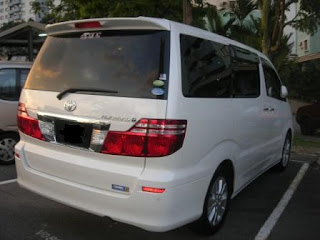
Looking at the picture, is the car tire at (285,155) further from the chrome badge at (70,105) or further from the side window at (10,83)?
the chrome badge at (70,105)

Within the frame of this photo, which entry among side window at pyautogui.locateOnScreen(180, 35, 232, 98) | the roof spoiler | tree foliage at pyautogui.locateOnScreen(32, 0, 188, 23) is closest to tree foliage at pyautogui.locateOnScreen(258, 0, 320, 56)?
tree foliage at pyautogui.locateOnScreen(32, 0, 188, 23)

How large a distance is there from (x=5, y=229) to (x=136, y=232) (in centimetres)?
126

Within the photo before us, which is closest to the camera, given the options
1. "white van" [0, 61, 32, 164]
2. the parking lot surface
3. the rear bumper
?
the rear bumper

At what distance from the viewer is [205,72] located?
14.3 ft

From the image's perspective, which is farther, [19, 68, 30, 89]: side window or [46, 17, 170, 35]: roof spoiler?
[19, 68, 30, 89]: side window

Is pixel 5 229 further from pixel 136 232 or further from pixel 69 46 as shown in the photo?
pixel 69 46

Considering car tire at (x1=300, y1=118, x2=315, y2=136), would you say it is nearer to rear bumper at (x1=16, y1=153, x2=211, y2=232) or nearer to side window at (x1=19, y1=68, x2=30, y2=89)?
side window at (x1=19, y1=68, x2=30, y2=89)

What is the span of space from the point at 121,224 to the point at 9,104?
3.25 m

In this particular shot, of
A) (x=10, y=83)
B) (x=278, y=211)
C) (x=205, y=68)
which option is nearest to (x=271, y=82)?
(x=278, y=211)

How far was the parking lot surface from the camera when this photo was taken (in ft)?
15.1

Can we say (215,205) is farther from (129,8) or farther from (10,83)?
(129,8)

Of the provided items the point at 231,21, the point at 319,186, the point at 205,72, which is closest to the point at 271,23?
the point at 231,21

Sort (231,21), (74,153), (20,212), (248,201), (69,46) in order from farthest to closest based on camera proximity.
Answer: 1. (231,21)
2. (248,201)
3. (20,212)
4. (69,46)
5. (74,153)

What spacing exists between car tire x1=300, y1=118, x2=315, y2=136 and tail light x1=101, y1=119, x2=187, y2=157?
12078 millimetres
